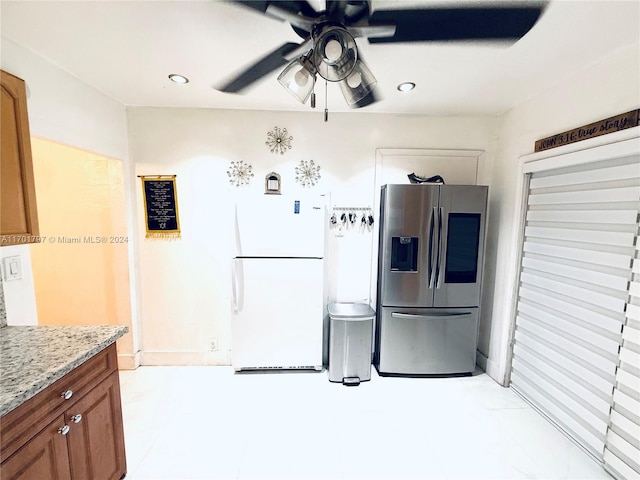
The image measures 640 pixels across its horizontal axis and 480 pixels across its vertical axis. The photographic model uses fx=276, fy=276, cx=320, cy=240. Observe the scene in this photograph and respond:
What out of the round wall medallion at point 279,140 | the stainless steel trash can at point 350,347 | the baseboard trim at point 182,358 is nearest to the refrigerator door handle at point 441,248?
the stainless steel trash can at point 350,347

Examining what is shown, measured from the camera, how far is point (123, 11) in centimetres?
130

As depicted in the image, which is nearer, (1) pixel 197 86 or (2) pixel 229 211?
(1) pixel 197 86

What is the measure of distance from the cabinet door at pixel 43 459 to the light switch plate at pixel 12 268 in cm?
92

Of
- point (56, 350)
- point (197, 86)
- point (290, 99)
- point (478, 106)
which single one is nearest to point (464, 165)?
point (478, 106)

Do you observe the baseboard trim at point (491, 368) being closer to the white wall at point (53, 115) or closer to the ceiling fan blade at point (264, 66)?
the ceiling fan blade at point (264, 66)

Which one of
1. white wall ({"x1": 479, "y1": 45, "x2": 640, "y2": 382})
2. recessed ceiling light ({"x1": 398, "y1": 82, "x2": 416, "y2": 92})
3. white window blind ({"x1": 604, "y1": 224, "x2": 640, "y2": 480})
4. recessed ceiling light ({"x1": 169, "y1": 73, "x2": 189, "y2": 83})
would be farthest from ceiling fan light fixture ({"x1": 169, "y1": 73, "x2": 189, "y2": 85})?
white window blind ({"x1": 604, "y1": 224, "x2": 640, "y2": 480})

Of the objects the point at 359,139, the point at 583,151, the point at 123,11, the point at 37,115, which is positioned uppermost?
the point at 123,11

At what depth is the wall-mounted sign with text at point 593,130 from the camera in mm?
1523

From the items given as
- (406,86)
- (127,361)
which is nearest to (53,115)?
(127,361)

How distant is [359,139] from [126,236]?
2.36 meters

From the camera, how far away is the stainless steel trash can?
8.08 ft

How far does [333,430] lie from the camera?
1.95m

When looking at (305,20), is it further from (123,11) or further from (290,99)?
(290,99)

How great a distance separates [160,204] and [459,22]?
8.57ft
